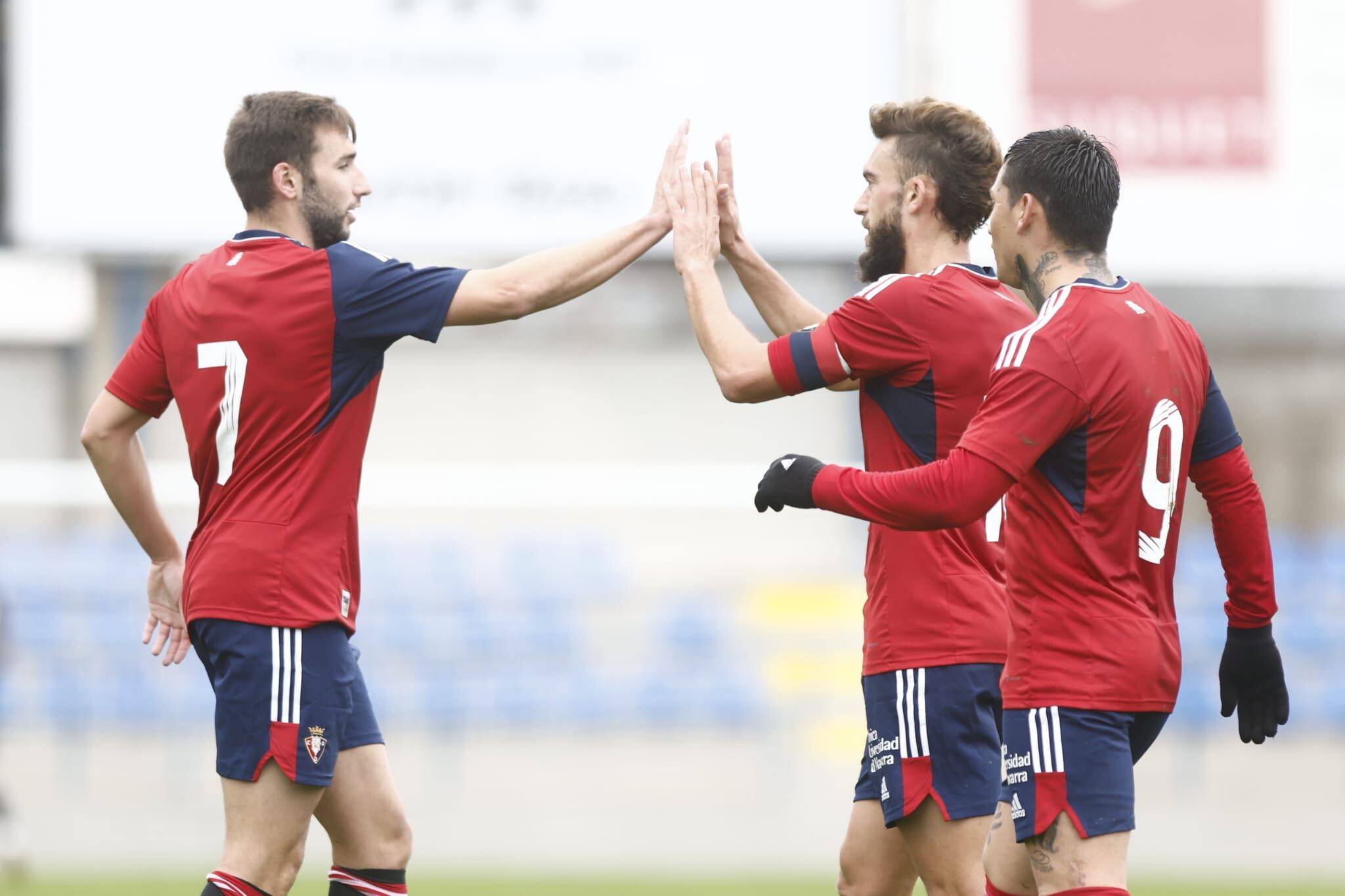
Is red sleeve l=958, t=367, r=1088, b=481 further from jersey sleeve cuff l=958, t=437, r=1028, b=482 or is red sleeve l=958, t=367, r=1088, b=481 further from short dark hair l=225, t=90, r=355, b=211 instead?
short dark hair l=225, t=90, r=355, b=211

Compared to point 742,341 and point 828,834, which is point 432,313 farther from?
point 828,834

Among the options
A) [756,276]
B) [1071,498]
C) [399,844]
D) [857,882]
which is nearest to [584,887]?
[399,844]

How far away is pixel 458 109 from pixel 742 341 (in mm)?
9309

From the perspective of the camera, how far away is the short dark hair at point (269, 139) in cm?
399

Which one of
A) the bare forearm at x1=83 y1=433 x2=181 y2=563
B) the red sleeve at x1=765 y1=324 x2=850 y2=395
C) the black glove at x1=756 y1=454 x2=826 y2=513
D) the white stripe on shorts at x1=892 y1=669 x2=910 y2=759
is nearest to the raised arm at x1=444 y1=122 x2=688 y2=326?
the red sleeve at x1=765 y1=324 x2=850 y2=395

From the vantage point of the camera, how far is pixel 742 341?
395cm

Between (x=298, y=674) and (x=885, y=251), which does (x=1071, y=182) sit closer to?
(x=885, y=251)

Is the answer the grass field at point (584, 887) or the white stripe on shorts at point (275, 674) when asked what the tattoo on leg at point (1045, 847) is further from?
the grass field at point (584, 887)

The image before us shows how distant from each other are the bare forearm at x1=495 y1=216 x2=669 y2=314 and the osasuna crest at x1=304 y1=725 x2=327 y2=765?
1093mm

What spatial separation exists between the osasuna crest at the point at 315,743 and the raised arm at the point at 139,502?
1.85 ft

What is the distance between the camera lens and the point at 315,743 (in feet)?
12.5

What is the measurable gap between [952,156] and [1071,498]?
0.99 meters

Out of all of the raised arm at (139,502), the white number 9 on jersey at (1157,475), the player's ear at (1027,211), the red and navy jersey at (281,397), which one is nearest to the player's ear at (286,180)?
the red and navy jersey at (281,397)

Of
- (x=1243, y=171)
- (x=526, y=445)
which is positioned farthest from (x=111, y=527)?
(x=1243, y=171)
